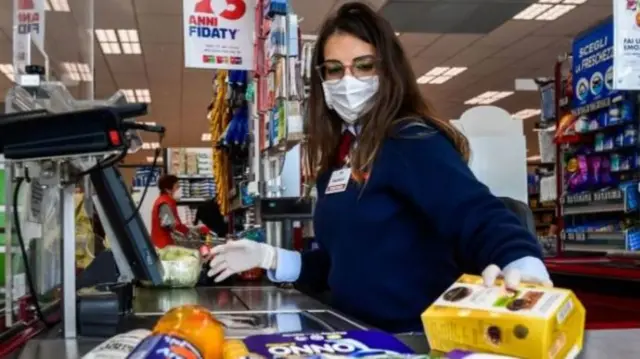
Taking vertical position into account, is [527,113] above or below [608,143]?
above

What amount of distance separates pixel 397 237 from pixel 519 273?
565mm

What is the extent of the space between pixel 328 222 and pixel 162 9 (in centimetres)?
674

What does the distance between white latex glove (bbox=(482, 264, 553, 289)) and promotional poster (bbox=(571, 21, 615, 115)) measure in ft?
13.8

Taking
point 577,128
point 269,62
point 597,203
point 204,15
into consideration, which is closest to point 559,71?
point 577,128

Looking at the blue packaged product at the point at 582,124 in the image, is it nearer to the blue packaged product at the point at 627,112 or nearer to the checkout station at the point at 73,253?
the blue packaged product at the point at 627,112

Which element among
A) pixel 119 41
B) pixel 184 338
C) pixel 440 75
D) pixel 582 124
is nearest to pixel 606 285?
pixel 582 124

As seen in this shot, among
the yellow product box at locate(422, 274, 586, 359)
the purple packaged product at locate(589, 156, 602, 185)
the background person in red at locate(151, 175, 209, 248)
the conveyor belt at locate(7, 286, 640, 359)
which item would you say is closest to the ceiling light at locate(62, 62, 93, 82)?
the conveyor belt at locate(7, 286, 640, 359)

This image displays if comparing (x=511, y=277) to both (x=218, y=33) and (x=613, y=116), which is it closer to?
(x=218, y=33)

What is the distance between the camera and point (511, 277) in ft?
3.67

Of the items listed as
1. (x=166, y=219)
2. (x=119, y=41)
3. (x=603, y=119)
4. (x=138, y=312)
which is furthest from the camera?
(x=119, y=41)

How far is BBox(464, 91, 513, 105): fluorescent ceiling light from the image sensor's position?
1306 cm

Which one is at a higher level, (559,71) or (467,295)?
(559,71)

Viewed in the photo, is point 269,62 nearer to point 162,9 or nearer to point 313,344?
point 313,344

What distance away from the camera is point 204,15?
491cm
